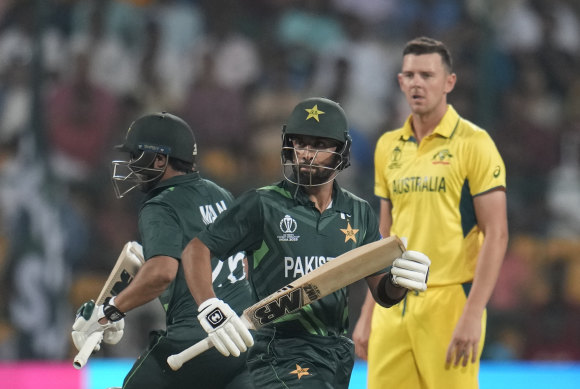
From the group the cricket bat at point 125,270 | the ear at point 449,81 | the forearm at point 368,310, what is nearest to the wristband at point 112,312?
the cricket bat at point 125,270

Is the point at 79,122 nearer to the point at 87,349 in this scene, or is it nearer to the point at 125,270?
the point at 125,270

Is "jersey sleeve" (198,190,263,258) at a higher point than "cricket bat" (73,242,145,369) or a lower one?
higher

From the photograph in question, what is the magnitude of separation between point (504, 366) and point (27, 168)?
391 cm

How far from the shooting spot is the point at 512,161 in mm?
9344

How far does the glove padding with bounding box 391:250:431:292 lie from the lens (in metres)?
3.83

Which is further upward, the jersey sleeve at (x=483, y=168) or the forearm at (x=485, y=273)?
the jersey sleeve at (x=483, y=168)

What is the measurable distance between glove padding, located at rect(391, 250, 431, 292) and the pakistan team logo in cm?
41

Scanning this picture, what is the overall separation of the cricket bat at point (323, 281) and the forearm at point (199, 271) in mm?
169

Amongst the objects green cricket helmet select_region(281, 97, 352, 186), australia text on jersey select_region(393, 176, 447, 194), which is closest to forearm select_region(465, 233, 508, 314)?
australia text on jersey select_region(393, 176, 447, 194)

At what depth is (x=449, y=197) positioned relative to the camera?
473cm

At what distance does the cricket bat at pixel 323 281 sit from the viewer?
3.82 meters

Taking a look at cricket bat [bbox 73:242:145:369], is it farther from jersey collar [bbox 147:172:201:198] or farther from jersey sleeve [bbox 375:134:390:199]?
jersey sleeve [bbox 375:134:390:199]

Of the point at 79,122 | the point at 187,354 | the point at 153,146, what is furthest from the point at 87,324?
the point at 79,122

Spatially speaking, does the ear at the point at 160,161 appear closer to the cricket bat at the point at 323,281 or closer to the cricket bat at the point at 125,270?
the cricket bat at the point at 125,270
